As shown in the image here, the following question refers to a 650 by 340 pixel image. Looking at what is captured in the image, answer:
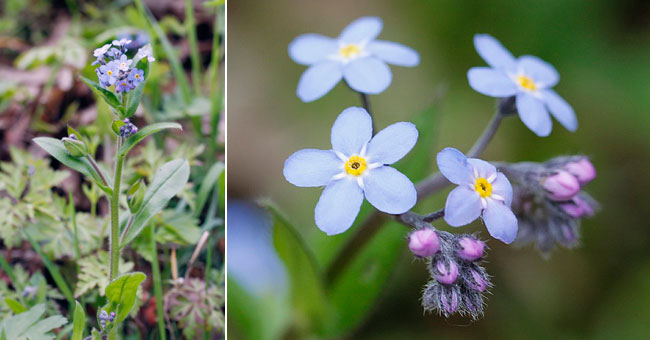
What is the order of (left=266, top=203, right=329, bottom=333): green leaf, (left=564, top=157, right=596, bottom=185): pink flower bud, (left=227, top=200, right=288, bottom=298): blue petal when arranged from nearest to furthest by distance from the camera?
(left=564, top=157, right=596, bottom=185): pink flower bud → (left=266, top=203, right=329, bottom=333): green leaf → (left=227, top=200, right=288, bottom=298): blue petal

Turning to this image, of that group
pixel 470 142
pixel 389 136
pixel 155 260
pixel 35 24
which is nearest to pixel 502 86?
pixel 389 136

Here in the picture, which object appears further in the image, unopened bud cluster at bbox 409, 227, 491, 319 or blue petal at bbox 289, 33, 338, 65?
blue petal at bbox 289, 33, 338, 65

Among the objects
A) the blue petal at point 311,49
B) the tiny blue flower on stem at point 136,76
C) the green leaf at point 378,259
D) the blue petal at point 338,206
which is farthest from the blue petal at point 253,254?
the tiny blue flower on stem at point 136,76

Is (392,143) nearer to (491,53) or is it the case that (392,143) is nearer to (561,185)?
(561,185)

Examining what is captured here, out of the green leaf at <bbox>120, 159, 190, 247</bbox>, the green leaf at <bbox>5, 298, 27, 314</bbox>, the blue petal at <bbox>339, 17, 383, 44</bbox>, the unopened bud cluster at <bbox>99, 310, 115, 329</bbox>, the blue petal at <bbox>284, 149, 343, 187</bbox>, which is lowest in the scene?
the green leaf at <bbox>5, 298, 27, 314</bbox>

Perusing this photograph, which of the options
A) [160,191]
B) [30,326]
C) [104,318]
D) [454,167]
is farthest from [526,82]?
[30,326]

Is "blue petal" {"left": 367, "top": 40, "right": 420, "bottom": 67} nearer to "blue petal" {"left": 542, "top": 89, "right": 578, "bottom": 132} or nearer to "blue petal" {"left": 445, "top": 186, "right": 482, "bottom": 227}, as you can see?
"blue petal" {"left": 542, "top": 89, "right": 578, "bottom": 132}

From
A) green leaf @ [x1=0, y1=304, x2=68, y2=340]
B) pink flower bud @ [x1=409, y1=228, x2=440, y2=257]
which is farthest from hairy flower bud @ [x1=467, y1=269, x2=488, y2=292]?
green leaf @ [x1=0, y1=304, x2=68, y2=340]
